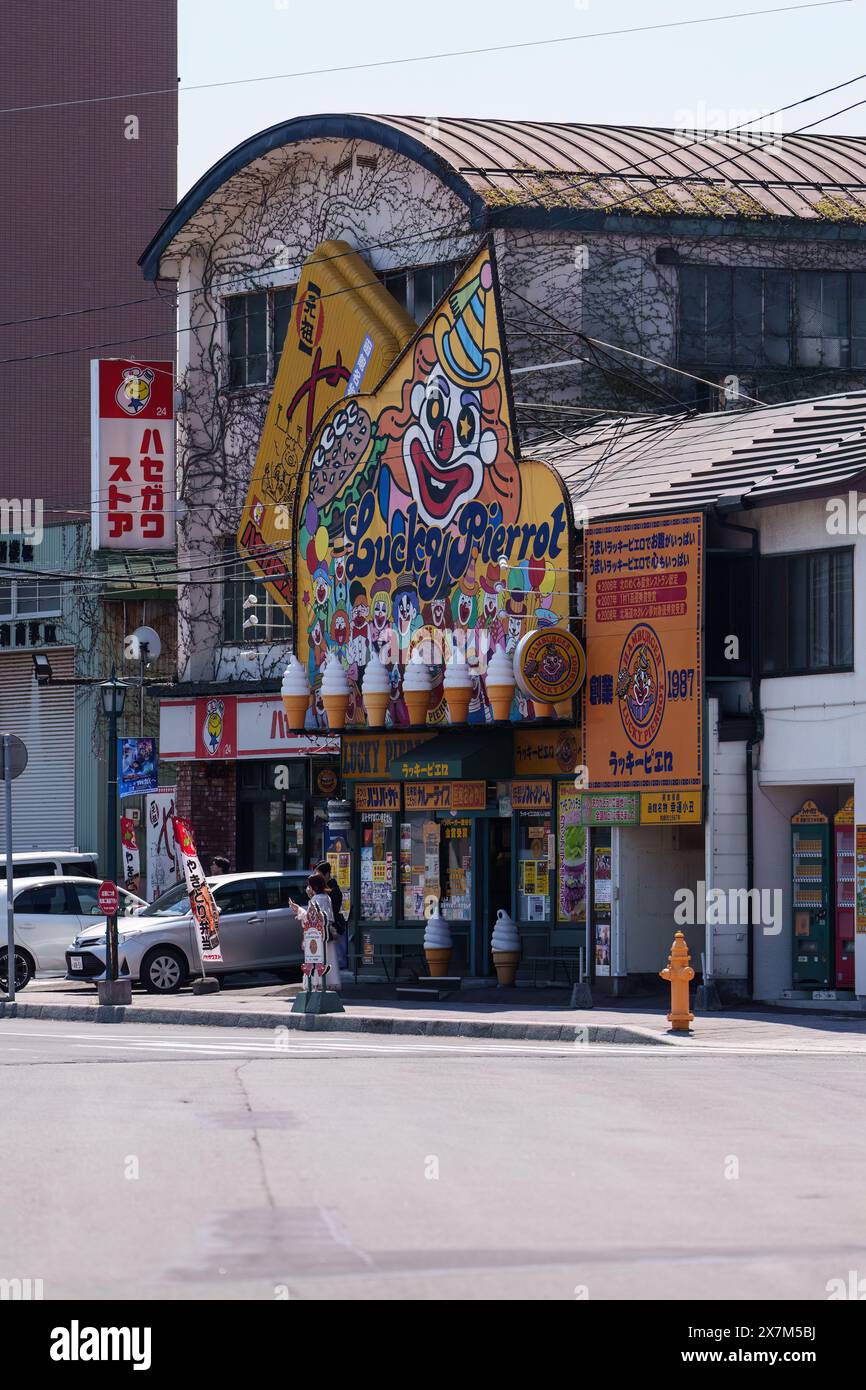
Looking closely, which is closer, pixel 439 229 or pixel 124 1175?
pixel 124 1175

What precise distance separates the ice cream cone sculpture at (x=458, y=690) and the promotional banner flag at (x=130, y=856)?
14.0m

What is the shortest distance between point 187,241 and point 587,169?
27.1ft

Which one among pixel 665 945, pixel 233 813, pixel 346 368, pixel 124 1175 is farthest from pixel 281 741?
pixel 124 1175

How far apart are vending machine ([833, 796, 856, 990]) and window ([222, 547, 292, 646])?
15629 millimetres

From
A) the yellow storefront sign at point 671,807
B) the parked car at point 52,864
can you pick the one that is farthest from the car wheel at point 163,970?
the yellow storefront sign at point 671,807

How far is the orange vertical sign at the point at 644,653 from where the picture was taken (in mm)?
26266

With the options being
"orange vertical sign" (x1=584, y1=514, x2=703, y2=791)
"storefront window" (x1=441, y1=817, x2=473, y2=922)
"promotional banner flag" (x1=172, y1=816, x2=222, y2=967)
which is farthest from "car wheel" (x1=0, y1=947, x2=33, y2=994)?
"orange vertical sign" (x1=584, y1=514, x2=703, y2=791)

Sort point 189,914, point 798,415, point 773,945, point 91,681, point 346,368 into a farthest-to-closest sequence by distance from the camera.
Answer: point 91,681 < point 346,368 < point 189,914 < point 798,415 < point 773,945

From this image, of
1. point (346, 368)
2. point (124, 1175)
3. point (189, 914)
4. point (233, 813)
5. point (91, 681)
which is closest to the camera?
point (124, 1175)

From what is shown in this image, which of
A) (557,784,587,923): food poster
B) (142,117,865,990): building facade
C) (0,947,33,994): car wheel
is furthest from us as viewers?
(142,117,865,990): building facade

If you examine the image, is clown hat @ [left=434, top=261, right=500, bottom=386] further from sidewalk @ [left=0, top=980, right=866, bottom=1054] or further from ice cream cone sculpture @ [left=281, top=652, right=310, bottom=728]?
sidewalk @ [left=0, top=980, right=866, bottom=1054]

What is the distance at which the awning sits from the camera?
2919cm

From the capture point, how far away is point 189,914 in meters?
31.2

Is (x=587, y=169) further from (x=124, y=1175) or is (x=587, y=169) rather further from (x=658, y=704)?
(x=124, y=1175)
